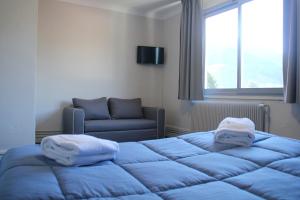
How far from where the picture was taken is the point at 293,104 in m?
2.81

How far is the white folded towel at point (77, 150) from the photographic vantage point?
120 centimetres

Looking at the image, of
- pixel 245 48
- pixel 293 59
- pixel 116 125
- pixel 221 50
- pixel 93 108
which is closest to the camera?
pixel 293 59

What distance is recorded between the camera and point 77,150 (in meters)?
1.20

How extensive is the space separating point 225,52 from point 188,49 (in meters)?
0.58

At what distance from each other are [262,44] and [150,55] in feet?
7.12

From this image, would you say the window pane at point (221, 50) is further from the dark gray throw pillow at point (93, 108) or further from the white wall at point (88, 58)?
the dark gray throw pillow at point (93, 108)

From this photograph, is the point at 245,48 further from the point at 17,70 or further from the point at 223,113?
the point at 17,70

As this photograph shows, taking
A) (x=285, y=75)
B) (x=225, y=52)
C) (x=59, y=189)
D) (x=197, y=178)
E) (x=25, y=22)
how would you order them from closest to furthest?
(x=59, y=189) < (x=197, y=178) < (x=285, y=75) < (x=25, y=22) < (x=225, y=52)

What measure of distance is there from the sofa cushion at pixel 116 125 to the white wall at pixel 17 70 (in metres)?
0.77

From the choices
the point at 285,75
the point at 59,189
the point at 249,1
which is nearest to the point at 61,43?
the point at 249,1

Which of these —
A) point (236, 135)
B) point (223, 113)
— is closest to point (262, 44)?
point (223, 113)

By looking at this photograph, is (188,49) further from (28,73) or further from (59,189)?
(59,189)

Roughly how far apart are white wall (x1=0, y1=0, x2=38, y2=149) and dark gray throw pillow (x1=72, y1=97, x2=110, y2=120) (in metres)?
0.90

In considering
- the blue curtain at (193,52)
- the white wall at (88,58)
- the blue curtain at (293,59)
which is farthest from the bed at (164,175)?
the white wall at (88,58)
